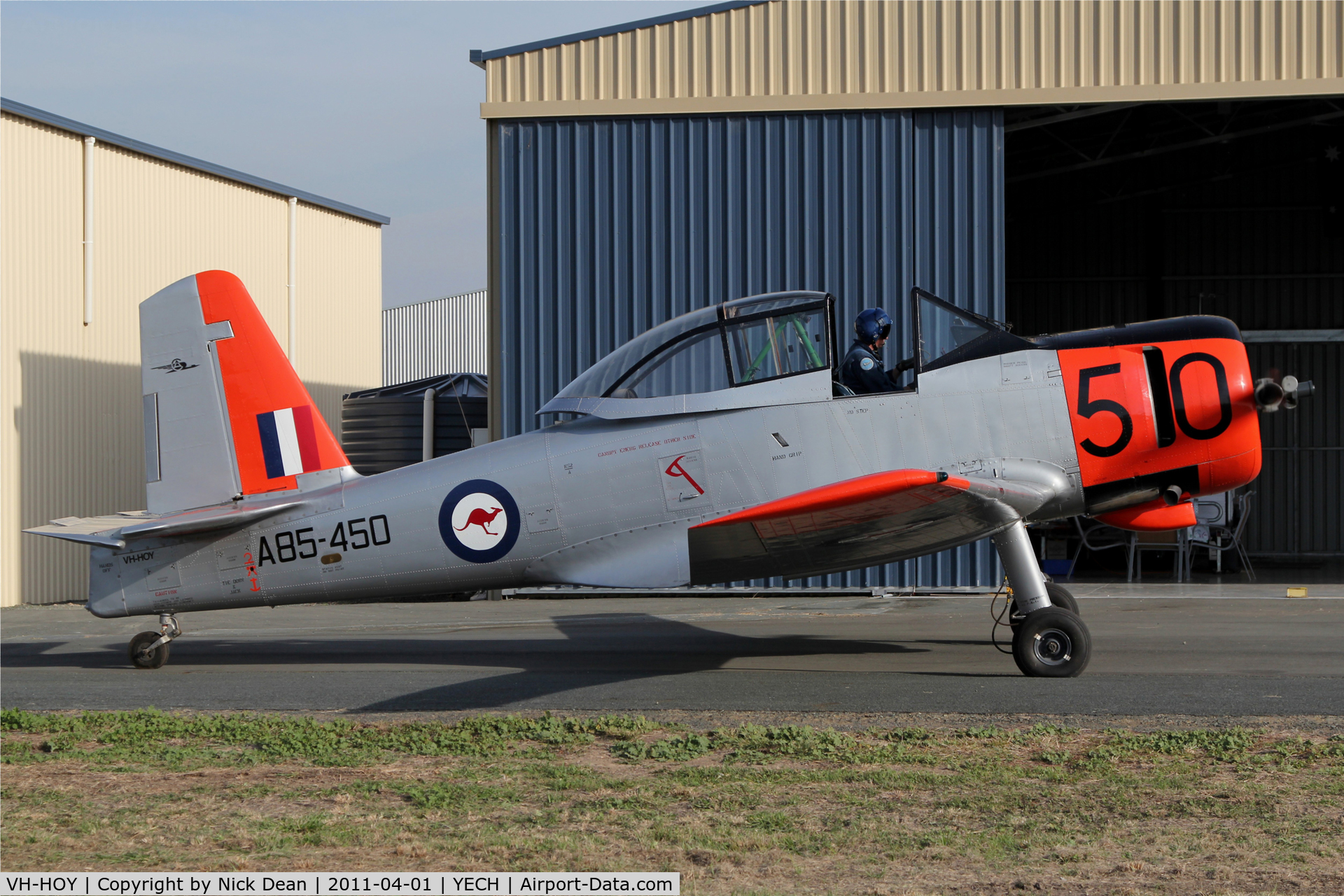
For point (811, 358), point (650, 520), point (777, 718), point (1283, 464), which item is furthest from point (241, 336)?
point (1283, 464)

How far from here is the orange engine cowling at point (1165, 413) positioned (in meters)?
7.91

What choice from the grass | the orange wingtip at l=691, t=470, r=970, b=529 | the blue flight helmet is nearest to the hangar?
the blue flight helmet

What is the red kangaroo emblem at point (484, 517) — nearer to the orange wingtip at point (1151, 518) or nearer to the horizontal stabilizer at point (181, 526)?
the horizontal stabilizer at point (181, 526)

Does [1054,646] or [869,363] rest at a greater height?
[869,363]

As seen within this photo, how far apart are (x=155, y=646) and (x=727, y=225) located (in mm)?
9660

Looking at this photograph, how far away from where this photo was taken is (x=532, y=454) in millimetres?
8547

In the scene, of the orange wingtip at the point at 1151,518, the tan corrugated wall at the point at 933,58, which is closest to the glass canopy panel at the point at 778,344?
the orange wingtip at the point at 1151,518

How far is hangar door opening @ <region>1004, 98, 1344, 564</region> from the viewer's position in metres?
25.6

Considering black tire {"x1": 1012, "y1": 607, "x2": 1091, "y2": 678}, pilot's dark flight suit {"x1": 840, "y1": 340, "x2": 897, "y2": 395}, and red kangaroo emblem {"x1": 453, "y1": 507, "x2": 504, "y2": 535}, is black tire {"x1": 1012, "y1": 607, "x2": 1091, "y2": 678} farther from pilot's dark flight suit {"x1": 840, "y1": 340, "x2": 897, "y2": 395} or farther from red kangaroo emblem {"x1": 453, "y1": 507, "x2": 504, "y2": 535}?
red kangaroo emblem {"x1": 453, "y1": 507, "x2": 504, "y2": 535}

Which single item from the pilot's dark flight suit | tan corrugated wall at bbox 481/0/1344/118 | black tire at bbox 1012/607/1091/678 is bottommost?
black tire at bbox 1012/607/1091/678

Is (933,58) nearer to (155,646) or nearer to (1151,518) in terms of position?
(1151,518)

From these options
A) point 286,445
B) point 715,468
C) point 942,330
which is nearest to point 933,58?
point 942,330

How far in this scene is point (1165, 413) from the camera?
312 inches

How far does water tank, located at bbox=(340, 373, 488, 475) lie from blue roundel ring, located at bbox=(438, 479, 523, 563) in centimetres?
1072
